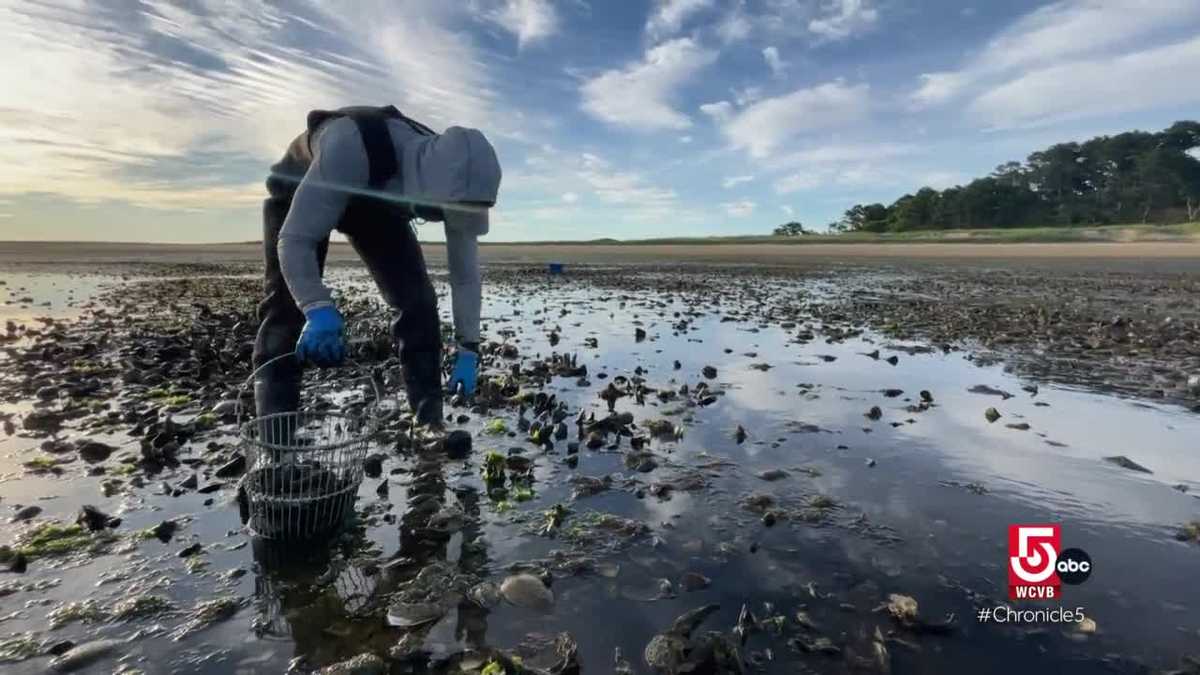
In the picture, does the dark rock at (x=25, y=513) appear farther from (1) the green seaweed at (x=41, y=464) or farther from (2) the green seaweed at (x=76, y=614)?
(2) the green seaweed at (x=76, y=614)

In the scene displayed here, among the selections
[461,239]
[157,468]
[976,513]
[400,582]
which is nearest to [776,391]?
[976,513]

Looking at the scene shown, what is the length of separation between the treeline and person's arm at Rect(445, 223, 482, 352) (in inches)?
4077

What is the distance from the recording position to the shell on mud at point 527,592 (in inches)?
139

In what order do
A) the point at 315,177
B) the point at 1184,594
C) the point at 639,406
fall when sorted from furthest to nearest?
the point at 639,406, the point at 315,177, the point at 1184,594

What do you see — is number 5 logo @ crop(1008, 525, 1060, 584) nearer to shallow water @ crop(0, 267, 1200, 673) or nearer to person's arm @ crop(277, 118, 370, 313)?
shallow water @ crop(0, 267, 1200, 673)

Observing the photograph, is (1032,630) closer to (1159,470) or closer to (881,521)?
(881,521)

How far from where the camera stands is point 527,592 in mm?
3598

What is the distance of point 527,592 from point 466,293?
121 inches

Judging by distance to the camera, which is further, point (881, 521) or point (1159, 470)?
point (1159, 470)

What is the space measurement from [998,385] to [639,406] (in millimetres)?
5257

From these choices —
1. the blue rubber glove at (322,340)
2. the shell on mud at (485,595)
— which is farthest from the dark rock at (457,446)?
the shell on mud at (485,595)

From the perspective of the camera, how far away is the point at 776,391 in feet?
28.1

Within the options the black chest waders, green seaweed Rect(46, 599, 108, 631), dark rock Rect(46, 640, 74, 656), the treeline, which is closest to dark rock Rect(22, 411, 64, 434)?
the black chest waders

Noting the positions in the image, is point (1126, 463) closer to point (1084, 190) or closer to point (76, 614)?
point (76, 614)
